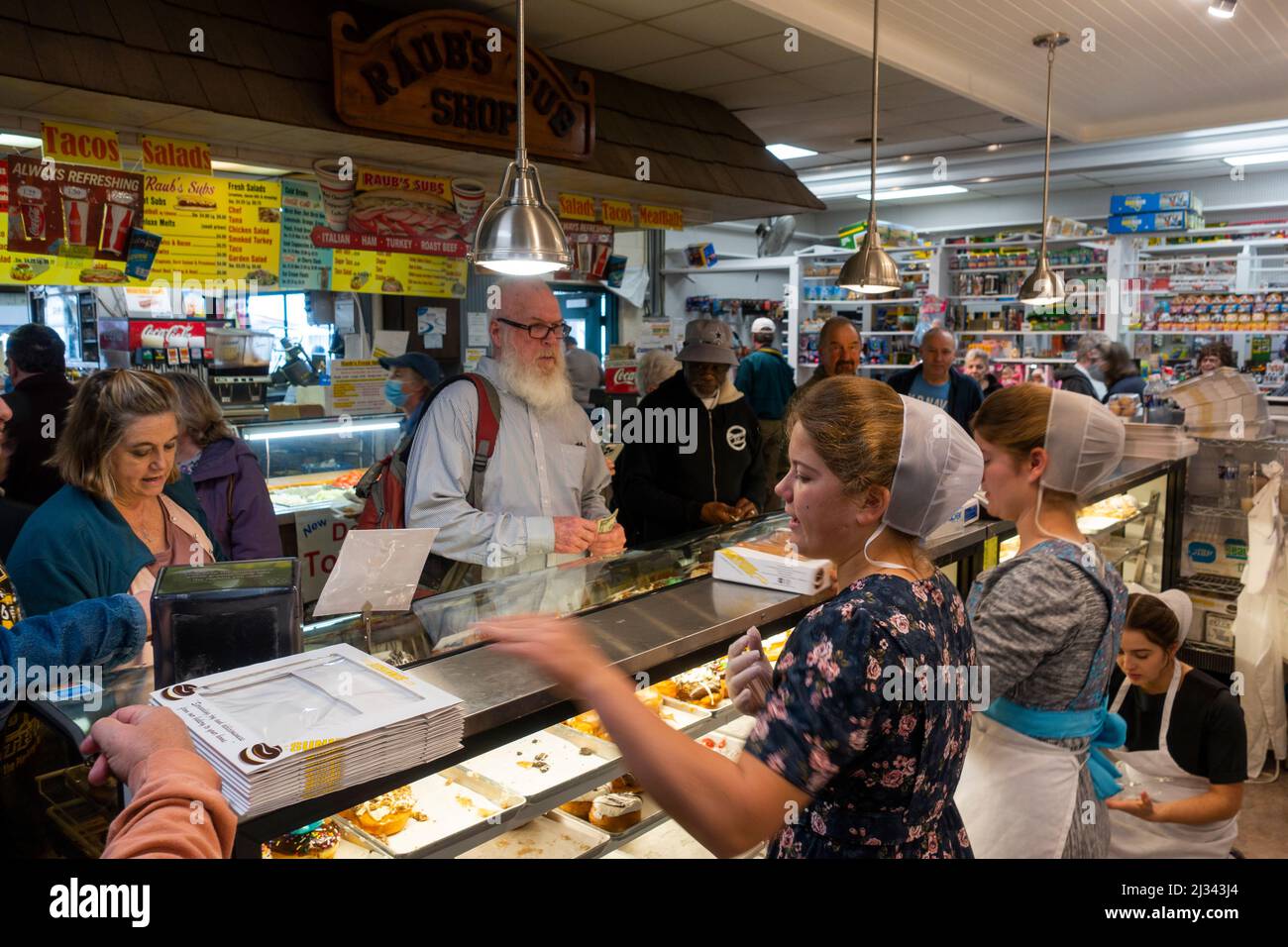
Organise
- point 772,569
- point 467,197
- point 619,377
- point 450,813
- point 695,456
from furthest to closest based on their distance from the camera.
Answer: point 619,377 < point 467,197 < point 695,456 < point 772,569 < point 450,813

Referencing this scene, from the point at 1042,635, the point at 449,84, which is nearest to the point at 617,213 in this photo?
the point at 449,84

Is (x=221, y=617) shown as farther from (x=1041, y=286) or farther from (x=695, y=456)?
(x=1041, y=286)

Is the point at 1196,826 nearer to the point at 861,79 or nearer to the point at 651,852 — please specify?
the point at 651,852

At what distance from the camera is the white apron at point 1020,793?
2270 millimetres

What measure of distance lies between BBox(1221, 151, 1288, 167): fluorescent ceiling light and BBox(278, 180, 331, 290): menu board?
1013cm

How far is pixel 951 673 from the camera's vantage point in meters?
1.46

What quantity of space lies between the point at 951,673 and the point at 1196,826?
2.61 metres

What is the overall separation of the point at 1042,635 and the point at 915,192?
1230 centimetres

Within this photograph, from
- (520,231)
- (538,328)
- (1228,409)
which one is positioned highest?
(520,231)

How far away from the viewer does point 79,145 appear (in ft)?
13.3

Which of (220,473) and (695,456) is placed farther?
(695,456)

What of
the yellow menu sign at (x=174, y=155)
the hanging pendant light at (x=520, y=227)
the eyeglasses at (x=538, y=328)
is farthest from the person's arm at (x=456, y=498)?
the yellow menu sign at (x=174, y=155)

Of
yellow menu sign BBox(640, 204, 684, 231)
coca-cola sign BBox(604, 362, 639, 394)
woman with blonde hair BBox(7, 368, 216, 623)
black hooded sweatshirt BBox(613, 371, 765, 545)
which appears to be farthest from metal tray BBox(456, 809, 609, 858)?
coca-cola sign BBox(604, 362, 639, 394)
